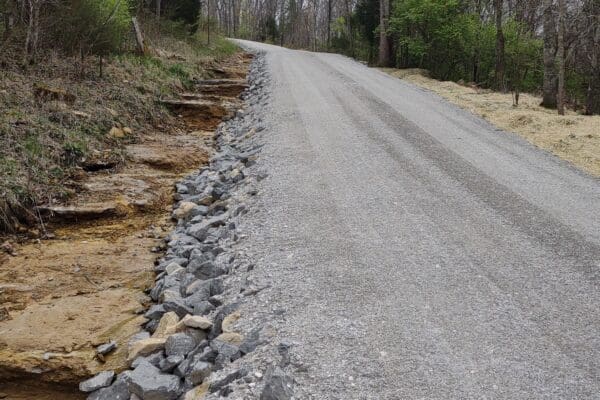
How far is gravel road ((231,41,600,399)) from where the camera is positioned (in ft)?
9.93

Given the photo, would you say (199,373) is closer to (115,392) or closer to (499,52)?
(115,392)

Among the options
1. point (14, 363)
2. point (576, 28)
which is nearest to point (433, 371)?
point (14, 363)

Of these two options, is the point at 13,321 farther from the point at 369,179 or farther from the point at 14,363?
the point at 369,179

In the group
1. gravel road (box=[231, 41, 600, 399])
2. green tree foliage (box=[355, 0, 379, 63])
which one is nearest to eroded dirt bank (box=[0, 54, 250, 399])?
gravel road (box=[231, 41, 600, 399])

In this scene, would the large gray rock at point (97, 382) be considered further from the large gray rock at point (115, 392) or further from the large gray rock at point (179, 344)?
the large gray rock at point (179, 344)

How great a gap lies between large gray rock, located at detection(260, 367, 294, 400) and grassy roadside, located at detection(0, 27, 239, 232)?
14.9 ft

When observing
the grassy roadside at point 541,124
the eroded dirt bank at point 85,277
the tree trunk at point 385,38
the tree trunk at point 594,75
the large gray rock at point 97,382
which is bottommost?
the large gray rock at point 97,382

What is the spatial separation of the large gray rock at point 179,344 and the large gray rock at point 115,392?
36cm

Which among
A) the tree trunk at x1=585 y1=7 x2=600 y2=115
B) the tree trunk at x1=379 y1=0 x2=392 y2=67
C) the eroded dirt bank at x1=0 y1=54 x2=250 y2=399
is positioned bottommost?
the eroded dirt bank at x1=0 y1=54 x2=250 y2=399

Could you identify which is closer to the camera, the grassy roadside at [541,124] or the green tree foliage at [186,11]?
the grassy roadside at [541,124]

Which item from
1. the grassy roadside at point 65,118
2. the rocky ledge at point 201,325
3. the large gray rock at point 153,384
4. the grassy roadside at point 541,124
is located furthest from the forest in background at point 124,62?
the large gray rock at point 153,384

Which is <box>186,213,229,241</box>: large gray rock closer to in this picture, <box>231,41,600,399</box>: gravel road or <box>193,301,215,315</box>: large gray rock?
<box>231,41,600,399</box>: gravel road

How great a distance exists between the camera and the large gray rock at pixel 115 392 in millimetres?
3412

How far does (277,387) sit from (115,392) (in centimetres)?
133
